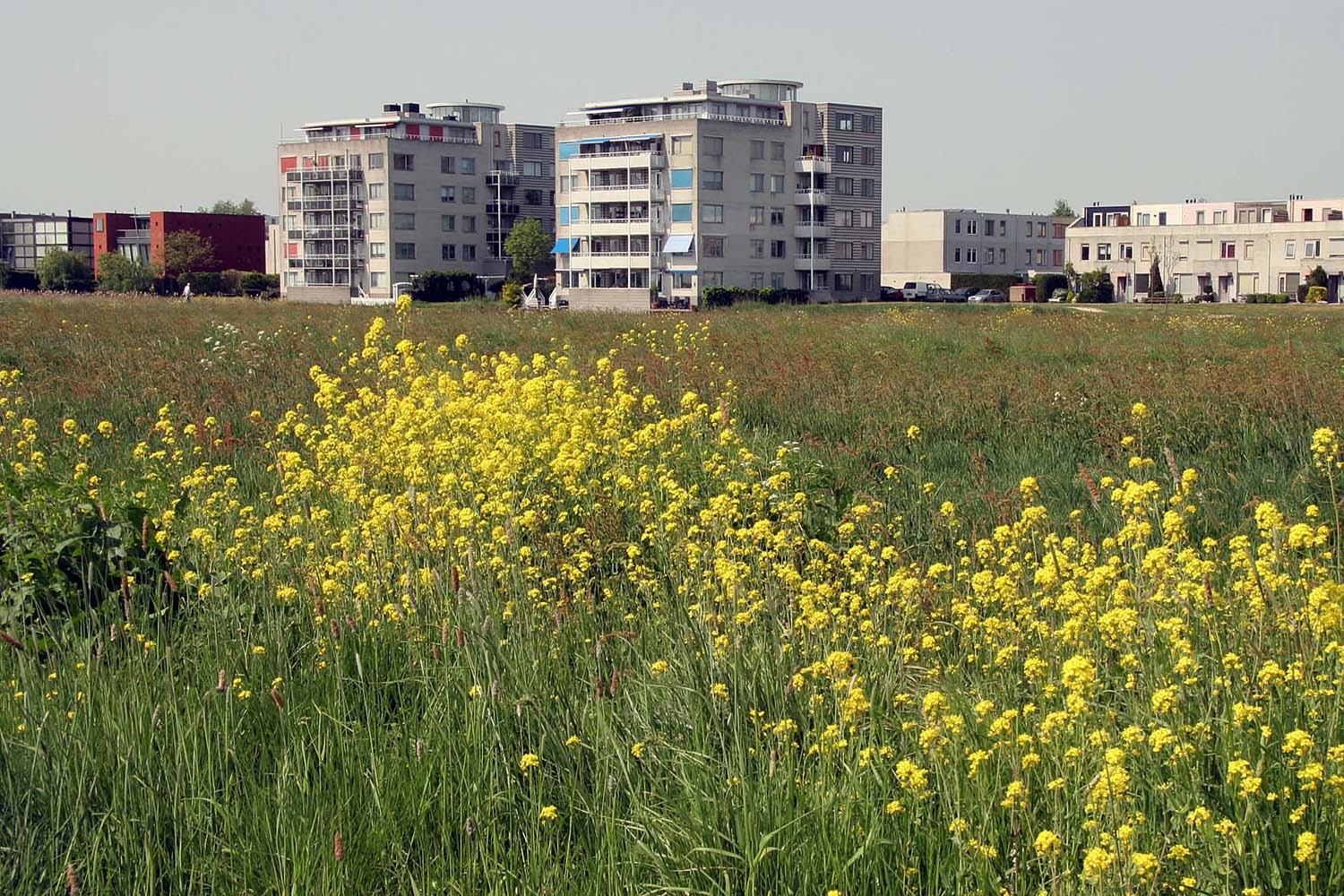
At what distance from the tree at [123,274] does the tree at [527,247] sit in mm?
24685

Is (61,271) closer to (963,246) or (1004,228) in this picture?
(963,246)

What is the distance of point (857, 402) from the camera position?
13.3 m

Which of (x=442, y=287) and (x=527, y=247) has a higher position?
(x=527, y=247)

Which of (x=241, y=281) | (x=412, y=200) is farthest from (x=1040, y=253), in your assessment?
(x=241, y=281)

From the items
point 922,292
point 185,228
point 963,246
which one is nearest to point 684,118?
point 922,292

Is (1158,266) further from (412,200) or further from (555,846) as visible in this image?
(555,846)

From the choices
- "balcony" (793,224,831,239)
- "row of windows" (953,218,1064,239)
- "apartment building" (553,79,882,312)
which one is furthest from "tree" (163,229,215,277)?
Result: "row of windows" (953,218,1064,239)

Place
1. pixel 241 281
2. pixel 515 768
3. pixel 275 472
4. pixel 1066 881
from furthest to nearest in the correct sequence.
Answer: pixel 241 281 < pixel 275 472 < pixel 515 768 < pixel 1066 881

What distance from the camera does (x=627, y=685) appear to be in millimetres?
4859

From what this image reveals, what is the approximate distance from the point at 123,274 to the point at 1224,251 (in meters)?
78.2

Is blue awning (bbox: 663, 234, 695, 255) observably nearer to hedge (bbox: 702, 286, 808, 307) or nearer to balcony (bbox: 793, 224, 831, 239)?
balcony (bbox: 793, 224, 831, 239)

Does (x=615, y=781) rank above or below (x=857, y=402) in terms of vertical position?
below

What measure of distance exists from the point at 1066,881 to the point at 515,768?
1.84 metres

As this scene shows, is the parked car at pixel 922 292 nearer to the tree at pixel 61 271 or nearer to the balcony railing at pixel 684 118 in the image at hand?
the balcony railing at pixel 684 118
